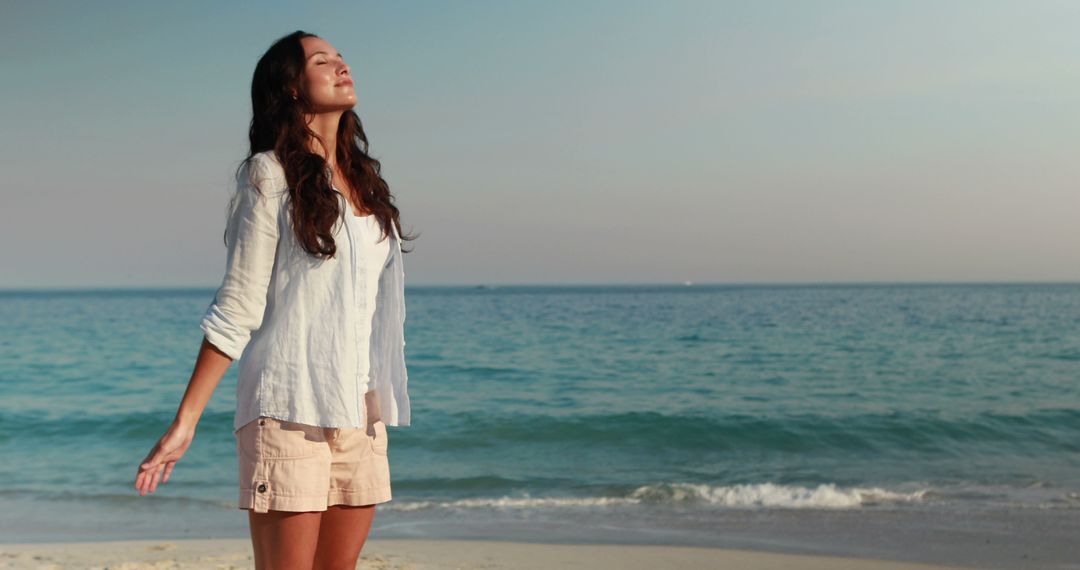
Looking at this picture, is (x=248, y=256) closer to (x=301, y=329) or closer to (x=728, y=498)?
(x=301, y=329)

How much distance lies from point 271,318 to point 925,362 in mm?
18748

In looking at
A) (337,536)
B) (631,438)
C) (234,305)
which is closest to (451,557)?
(337,536)

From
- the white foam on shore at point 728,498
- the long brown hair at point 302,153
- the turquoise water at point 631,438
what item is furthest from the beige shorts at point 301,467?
the white foam on shore at point 728,498

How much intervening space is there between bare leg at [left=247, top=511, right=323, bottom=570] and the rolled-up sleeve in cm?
36

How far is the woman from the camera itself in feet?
6.56

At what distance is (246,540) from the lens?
6441 mm

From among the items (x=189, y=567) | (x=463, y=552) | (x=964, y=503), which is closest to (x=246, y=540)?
(x=189, y=567)

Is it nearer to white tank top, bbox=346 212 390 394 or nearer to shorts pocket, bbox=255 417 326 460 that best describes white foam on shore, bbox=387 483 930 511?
white tank top, bbox=346 212 390 394

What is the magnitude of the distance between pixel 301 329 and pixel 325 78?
0.58m

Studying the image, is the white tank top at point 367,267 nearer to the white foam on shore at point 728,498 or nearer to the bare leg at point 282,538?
the bare leg at point 282,538

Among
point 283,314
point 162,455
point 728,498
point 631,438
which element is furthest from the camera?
point 631,438

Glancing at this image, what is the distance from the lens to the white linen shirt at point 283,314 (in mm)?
1997

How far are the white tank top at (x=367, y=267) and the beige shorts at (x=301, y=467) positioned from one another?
14cm

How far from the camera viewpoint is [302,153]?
2117 millimetres
